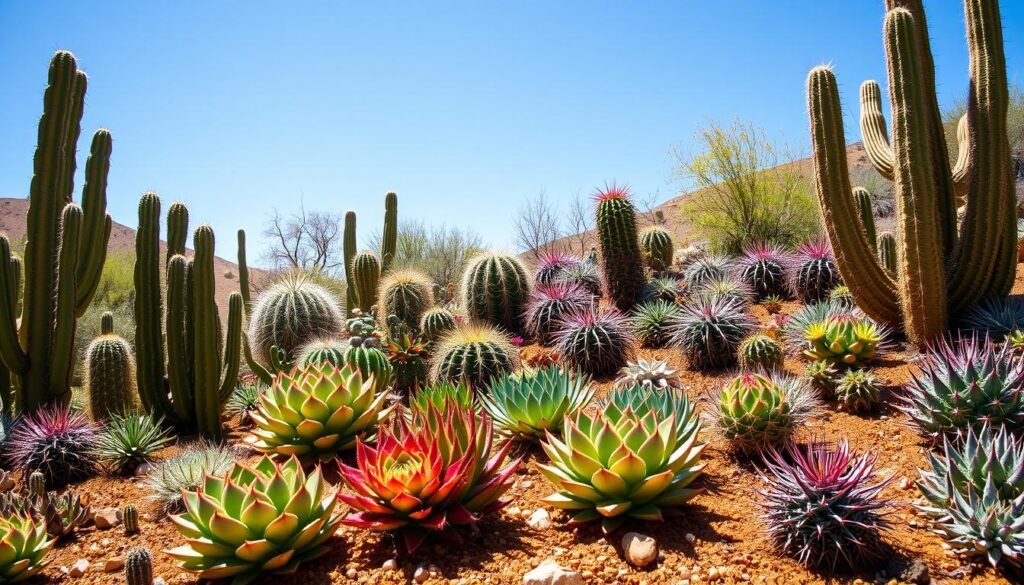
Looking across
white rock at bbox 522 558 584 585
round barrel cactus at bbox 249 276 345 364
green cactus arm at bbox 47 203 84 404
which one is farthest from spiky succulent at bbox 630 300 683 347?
green cactus arm at bbox 47 203 84 404

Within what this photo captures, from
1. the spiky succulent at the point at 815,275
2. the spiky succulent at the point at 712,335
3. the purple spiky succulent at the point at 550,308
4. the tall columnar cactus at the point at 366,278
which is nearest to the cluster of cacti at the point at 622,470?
the spiky succulent at the point at 712,335

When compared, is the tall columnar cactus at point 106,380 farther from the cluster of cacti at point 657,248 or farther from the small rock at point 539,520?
the cluster of cacti at point 657,248

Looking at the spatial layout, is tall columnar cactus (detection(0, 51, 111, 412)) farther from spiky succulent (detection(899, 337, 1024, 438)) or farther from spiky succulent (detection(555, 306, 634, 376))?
spiky succulent (detection(899, 337, 1024, 438))

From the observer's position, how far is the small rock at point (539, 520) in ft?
11.1

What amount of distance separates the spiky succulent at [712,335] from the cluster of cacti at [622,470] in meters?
3.19

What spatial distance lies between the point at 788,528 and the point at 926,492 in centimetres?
75

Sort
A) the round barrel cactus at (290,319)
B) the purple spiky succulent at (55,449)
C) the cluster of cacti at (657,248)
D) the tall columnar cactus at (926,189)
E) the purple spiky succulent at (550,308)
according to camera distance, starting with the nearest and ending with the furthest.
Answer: the purple spiky succulent at (55,449) < the tall columnar cactus at (926,189) < the purple spiky succulent at (550,308) < the round barrel cactus at (290,319) < the cluster of cacti at (657,248)

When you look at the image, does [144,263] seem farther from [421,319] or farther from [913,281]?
[913,281]

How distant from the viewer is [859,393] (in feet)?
15.6

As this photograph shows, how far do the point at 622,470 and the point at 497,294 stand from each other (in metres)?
5.67

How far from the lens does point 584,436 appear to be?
10.8 feet

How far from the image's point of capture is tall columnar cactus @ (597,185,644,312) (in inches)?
341

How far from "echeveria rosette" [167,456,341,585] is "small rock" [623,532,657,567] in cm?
144

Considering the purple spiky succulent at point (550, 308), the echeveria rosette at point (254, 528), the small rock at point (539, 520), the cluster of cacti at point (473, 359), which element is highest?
the purple spiky succulent at point (550, 308)
